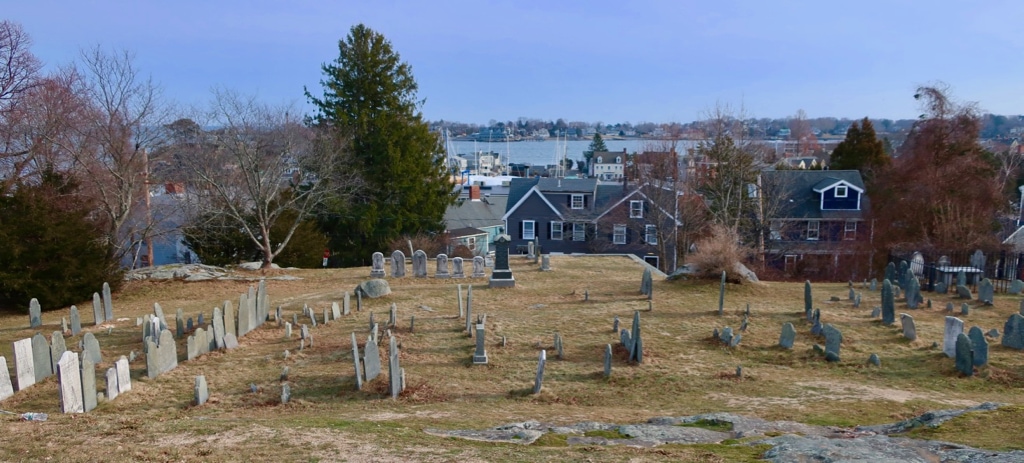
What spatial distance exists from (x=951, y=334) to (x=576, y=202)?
3032cm

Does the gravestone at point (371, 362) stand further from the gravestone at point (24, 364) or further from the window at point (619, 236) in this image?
the window at point (619, 236)

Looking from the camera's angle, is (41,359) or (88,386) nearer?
(88,386)

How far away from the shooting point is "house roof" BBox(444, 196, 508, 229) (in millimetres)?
46875

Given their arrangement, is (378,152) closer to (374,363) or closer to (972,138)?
(374,363)

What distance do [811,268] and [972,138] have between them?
1067cm

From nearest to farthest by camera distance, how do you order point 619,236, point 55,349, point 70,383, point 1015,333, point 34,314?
point 70,383
point 55,349
point 1015,333
point 34,314
point 619,236

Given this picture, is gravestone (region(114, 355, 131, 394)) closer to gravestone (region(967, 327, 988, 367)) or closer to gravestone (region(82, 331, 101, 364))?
gravestone (region(82, 331, 101, 364))

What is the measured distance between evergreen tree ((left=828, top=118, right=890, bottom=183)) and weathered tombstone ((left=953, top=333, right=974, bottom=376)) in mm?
35809

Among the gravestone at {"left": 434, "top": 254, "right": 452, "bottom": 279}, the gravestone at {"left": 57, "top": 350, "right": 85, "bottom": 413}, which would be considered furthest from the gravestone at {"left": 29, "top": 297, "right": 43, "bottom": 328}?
the gravestone at {"left": 434, "top": 254, "right": 452, "bottom": 279}

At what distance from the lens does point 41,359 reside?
477 inches

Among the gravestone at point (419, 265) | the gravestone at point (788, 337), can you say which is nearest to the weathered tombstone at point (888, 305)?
the gravestone at point (788, 337)

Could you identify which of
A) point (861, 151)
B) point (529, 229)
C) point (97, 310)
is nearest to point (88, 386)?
point (97, 310)

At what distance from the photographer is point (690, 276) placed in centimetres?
2172

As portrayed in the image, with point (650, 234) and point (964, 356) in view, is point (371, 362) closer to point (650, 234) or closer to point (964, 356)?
point (964, 356)
